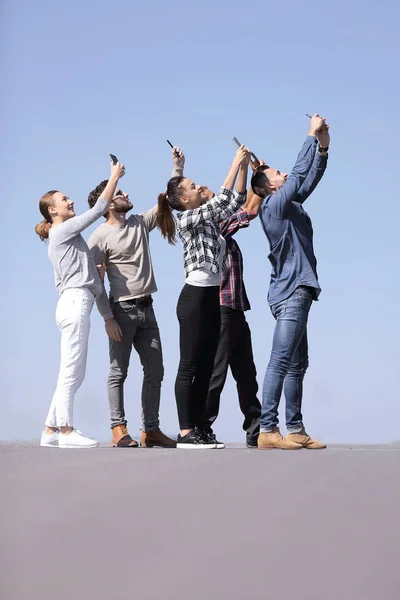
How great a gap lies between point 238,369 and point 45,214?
5.12ft

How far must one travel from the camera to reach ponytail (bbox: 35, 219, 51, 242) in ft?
17.0

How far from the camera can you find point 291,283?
14.9ft

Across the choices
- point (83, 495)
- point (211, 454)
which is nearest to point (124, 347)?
point (211, 454)

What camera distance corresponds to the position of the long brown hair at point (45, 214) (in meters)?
5.18

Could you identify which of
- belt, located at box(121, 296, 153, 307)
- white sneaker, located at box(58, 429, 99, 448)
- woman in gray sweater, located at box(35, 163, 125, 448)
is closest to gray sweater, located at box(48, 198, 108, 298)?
woman in gray sweater, located at box(35, 163, 125, 448)

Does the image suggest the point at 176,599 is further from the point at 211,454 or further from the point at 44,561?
the point at 211,454

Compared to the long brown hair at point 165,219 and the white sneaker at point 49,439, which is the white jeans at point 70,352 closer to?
the white sneaker at point 49,439

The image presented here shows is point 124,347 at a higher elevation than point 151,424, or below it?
higher

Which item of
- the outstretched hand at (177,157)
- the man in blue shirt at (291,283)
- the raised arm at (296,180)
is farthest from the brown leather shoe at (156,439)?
the outstretched hand at (177,157)

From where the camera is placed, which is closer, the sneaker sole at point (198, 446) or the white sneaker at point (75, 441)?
the sneaker sole at point (198, 446)

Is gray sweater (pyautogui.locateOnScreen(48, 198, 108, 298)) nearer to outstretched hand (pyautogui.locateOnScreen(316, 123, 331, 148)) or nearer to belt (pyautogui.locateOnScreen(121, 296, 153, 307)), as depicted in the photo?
belt (pyautogui.locateOnScreen(121, 296, 153, 307))

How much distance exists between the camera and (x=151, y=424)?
5320 mm

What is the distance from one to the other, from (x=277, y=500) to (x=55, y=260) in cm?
228

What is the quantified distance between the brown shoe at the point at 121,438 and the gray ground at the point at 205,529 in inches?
46.7
